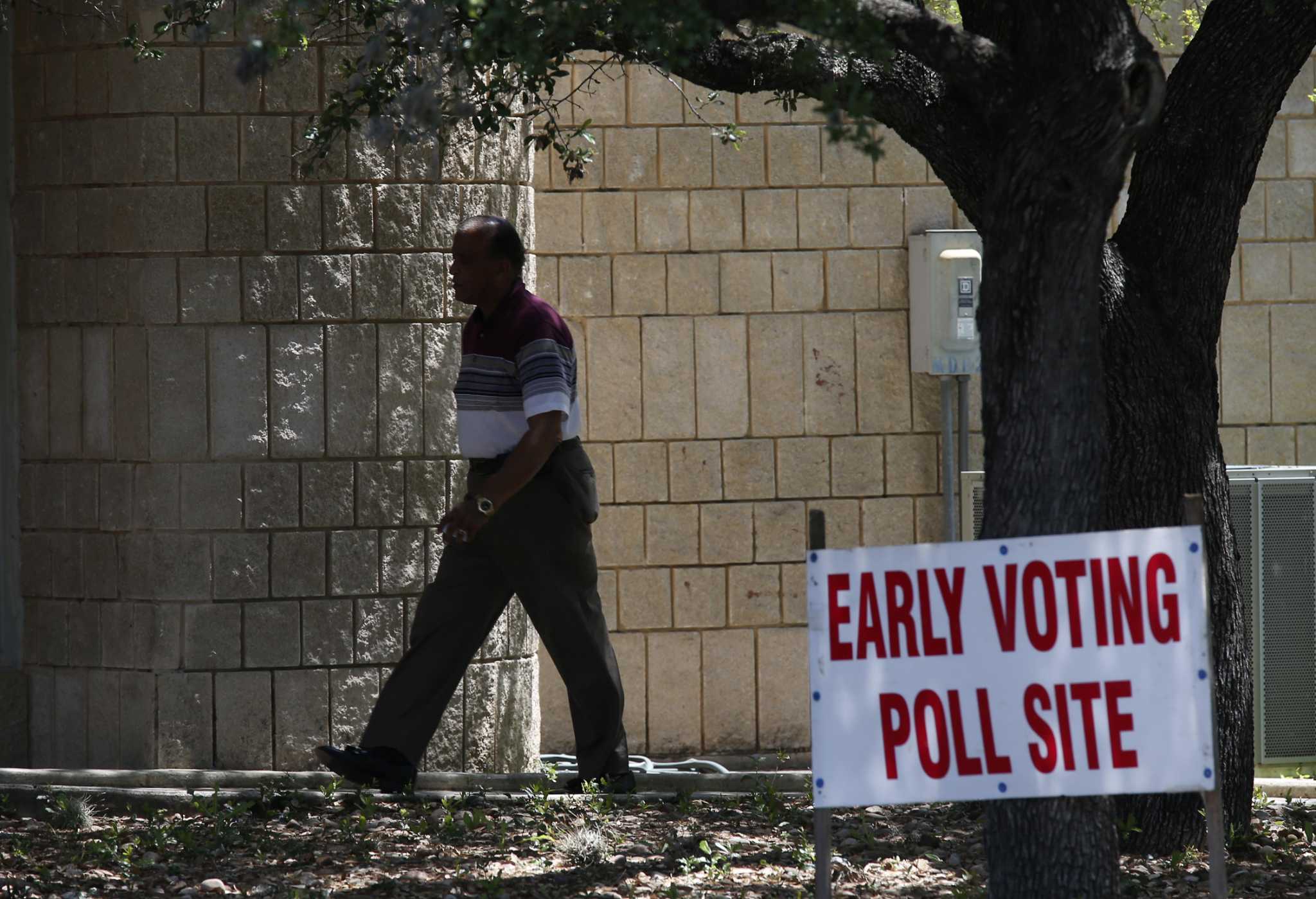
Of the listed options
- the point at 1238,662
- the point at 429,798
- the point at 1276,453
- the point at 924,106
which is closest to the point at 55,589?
the point at 429,798

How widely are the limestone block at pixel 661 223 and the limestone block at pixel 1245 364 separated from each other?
253cm

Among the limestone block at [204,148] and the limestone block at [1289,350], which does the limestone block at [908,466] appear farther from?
the limestone block at [204,148]

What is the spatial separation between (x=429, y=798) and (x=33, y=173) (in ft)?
10.0

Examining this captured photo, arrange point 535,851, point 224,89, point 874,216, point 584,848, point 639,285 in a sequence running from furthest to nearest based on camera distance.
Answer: point 874,216
point 639,285
point 224,89
point 535,851
point 584,848

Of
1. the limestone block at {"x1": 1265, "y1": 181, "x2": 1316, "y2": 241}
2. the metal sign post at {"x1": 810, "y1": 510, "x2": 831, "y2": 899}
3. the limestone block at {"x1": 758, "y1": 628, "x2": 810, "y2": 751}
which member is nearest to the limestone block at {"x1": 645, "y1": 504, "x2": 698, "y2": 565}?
the limestone block at {"x1": 758, "y1": 628, "x2": 810, "y2": 751}

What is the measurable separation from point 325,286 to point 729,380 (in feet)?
6.19

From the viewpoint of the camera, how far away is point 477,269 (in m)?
5.49

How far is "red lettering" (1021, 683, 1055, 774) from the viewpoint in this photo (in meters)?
3.63

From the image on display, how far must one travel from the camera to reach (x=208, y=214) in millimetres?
6488

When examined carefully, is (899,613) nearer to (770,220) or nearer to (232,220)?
(232,220)

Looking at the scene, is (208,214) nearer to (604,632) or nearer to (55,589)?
(55,589)

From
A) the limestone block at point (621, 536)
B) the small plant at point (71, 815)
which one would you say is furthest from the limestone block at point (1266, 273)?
the small plant at point (71, 815)

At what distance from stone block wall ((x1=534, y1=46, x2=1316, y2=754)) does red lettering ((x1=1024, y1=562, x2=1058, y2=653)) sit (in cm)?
387

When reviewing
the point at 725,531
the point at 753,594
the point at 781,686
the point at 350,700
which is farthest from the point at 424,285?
the point at 781,686
